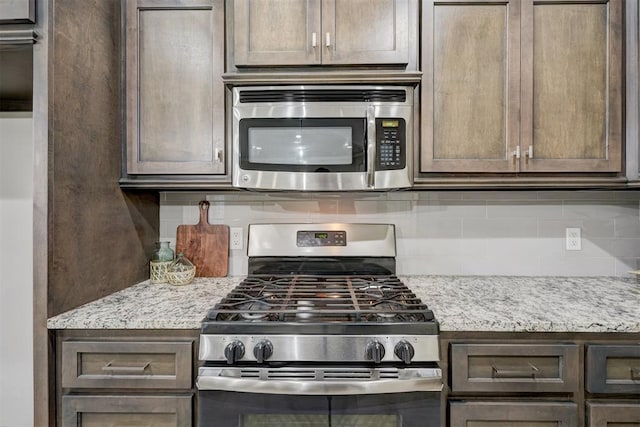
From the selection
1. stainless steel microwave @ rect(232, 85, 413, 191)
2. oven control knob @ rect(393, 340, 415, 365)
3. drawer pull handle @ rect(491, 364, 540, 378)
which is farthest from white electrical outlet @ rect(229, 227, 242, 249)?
drawer pull handle @ rect(491, 364, 540, 378)

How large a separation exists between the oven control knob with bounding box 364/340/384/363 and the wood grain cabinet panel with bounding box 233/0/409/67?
110 centimetres

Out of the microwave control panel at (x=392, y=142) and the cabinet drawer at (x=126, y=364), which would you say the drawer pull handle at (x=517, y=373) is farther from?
the cabinet drawer at (x=126, y=364)

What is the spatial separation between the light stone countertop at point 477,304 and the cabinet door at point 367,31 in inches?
39.5

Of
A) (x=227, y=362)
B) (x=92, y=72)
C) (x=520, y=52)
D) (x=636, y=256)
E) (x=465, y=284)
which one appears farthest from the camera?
(x=636, y=256)

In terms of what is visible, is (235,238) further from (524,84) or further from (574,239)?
(574,239)

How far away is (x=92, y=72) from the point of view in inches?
55.5

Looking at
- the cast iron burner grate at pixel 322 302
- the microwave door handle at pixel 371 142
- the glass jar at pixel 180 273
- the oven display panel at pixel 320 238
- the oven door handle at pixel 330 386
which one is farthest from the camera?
the oven display panel at pixel 320 238

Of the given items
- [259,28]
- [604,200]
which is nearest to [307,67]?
[259,28]

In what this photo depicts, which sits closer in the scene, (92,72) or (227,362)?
(227,362)

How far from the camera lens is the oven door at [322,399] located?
1104 millimetres

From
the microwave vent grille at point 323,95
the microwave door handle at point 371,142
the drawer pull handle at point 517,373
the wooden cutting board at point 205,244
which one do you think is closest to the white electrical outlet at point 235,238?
the wooden cutting board at point 205,244

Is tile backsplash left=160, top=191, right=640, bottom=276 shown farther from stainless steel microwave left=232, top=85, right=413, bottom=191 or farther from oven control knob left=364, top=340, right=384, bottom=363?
oven control knob left=364, top=340, right=384, bottom=363

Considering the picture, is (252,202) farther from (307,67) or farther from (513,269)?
(513,269)

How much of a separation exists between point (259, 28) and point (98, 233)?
41.5 inches
